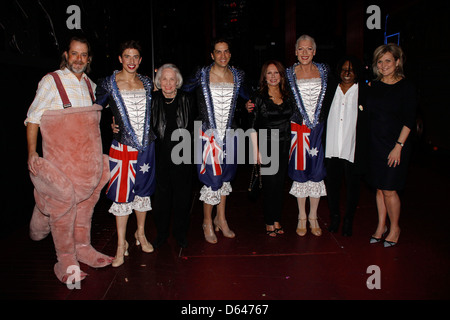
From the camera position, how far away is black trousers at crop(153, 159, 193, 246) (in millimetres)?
2857

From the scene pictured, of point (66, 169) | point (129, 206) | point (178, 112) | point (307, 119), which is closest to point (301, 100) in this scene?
point (307, 119)

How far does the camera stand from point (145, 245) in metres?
2.99

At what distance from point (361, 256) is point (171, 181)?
1607 millimetres

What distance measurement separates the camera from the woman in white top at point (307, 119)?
3.04 meters

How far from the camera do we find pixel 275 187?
3.18m

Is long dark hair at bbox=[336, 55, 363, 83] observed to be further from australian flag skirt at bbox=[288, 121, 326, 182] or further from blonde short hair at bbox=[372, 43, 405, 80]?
australian flag skirt at bbox=[288, 121, 326, 182]

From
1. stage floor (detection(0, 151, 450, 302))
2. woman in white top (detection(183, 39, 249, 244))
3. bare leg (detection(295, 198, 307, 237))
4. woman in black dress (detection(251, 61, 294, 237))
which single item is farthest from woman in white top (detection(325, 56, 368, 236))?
woman in white top (detection(183, 39, 249, 244))

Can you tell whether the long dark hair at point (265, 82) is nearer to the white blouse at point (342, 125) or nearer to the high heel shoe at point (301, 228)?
the white blouse at point (342, 125)

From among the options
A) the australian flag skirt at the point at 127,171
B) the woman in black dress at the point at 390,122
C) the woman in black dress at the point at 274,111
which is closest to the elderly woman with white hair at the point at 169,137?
the australian flag skirt at the point at 127,171

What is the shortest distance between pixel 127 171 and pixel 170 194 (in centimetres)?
→ 42

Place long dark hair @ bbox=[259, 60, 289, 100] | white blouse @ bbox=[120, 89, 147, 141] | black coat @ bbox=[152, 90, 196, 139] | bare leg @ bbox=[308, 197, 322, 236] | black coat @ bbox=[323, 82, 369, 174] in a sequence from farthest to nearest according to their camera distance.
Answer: bare leg @ bbox=[308, 197, 322, 236] < long dark hair @ bbox=[259, 60, 289, 100] < black coat @ bbox=[323, 82, 369, 174] < black coat @ bbox=[152, 90, 196, 139] < white blouse @ bbox=[120, 89, 147, 141]

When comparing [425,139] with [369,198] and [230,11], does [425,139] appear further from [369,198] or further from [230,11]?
[230,11]

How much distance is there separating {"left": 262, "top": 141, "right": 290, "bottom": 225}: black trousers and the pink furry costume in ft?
4.59

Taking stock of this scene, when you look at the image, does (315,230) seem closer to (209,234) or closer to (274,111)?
(209,234)
